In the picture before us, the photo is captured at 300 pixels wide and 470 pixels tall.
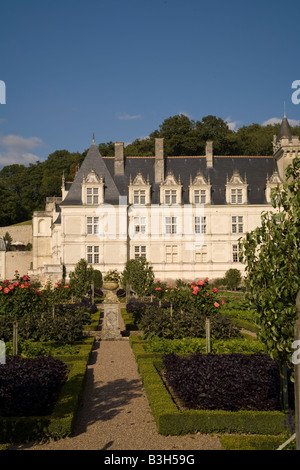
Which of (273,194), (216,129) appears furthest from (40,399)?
(216,129)

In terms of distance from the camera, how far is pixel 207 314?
1562 cm

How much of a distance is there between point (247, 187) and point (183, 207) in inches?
231

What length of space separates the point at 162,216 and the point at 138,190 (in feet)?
9.61

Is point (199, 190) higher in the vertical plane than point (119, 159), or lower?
lower

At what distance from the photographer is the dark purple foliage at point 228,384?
25.6 feet

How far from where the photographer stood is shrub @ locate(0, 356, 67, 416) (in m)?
7.46

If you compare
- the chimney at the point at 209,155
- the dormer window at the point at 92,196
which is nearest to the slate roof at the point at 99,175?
the dormer window at the point at 92,196

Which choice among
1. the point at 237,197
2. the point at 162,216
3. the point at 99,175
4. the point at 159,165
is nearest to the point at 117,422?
the point at 162,216

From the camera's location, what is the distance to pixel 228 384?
8.06m

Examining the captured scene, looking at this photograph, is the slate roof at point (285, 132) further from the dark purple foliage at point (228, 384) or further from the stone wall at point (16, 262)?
the dark purple foliage at point (228, 384)

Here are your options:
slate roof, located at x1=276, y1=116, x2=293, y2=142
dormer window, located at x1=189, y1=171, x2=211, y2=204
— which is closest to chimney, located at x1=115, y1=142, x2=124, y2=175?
dormer window, located at x1=189, y1=171, x2=211, y2=204

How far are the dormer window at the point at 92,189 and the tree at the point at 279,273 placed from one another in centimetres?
3131

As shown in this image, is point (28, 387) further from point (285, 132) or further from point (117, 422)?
point (285, 132)

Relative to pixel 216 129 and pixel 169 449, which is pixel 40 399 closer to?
pixel 169 449
